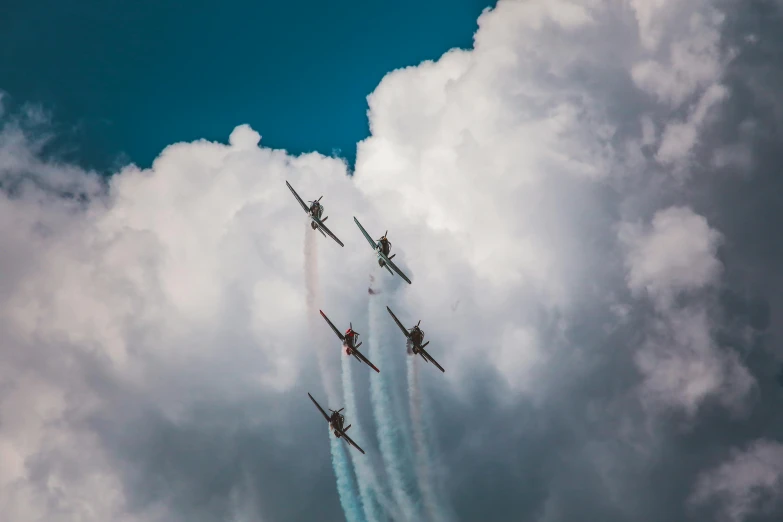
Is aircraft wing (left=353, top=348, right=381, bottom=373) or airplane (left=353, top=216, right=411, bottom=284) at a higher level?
airplane (left=353, top=216, right=411, bottom=284)

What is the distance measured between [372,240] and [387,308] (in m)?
16.7

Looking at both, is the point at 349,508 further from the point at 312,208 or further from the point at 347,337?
the point at 312,208

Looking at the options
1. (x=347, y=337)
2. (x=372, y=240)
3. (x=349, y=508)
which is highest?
(x=372, y=240)

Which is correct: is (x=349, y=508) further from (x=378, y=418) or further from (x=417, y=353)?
(x=417, y=353)

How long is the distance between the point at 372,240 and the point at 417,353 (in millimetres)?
28232

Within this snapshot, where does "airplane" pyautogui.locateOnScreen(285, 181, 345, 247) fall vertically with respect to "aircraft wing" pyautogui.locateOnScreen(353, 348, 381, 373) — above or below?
above

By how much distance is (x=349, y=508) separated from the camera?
196 meters

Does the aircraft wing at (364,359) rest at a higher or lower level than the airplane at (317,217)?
lower

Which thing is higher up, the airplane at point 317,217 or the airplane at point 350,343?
the airplane at point 317,217

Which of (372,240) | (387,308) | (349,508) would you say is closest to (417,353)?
(387,308)

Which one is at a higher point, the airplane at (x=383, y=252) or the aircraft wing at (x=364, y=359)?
the airplane at (x=383, y=252)

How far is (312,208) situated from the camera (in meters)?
193

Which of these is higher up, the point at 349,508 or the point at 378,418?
the point at 378,418

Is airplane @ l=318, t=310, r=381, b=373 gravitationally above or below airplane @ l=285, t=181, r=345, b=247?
below
